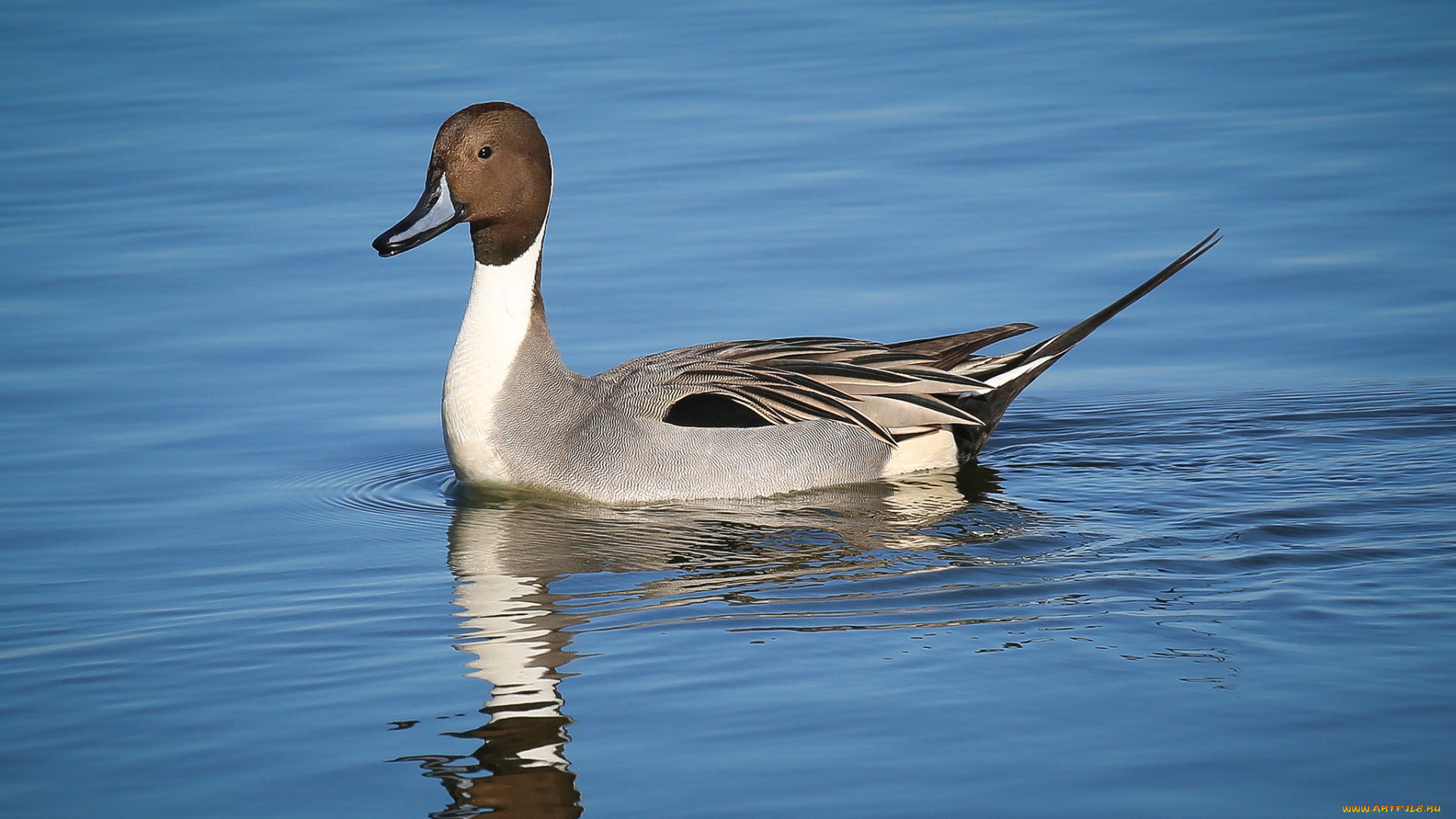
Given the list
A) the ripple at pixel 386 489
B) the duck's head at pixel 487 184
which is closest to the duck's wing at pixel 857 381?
the duck's head at pixel 487 184

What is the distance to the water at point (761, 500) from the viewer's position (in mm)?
4648

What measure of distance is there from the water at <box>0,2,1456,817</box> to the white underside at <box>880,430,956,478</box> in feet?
0.30

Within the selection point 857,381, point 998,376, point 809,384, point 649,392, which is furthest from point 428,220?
point 998,376

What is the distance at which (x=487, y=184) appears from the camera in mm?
7523

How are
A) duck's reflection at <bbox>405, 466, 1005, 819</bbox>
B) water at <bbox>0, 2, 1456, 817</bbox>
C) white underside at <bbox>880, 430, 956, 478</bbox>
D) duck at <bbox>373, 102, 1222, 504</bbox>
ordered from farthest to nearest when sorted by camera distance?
white underside at <bbox>880, 430, 956, 478</bbox> < duck at <bbox>373, 102, 1222, 504</bbox> < water at <bbox>0, 2, 1456, 817</bbox> < duck's reflection at <bbox>405, 466, 1005, 819</bbox>

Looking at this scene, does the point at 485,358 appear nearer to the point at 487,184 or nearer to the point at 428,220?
the point at 428,220

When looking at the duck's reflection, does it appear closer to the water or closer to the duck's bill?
the water

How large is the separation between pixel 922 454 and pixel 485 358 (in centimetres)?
198

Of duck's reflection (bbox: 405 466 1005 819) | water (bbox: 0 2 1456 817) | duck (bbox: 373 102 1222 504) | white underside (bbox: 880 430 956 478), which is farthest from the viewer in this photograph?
white underside (bbox: 880 430 956 478)

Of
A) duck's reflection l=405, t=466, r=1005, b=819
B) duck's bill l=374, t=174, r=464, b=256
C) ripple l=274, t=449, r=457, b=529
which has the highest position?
duck's bill l=374, t=174, r=464, b=256

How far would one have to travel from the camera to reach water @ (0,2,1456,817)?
4648 millimetres

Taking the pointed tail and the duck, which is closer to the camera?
the duck

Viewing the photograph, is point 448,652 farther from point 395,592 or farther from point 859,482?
point 859,482

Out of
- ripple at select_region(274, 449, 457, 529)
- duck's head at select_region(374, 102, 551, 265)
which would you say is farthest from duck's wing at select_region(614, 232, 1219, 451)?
ripple at select_region(274, 449, 457, 529)
